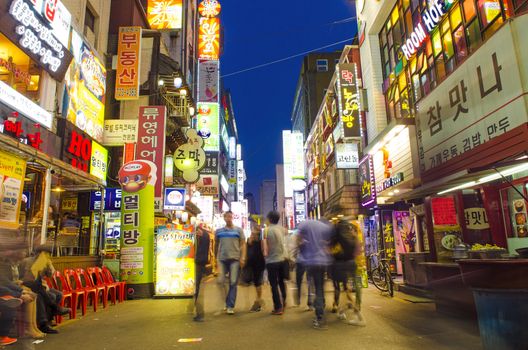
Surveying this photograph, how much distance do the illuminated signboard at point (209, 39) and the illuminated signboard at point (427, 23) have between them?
21471 millimetres

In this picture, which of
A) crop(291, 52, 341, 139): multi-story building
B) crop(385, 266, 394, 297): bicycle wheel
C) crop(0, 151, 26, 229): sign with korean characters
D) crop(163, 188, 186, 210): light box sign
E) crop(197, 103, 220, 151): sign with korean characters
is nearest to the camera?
crop(0, 151, 26, 229): sign with korean characters

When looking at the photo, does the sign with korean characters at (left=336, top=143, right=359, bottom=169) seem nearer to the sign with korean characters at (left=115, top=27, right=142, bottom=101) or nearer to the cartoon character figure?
the sign with korean characters at (left=115, top=27, right=142, bottom=101)

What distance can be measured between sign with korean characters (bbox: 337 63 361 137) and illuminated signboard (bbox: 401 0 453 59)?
15.6 ft

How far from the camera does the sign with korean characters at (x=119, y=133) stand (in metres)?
16.5

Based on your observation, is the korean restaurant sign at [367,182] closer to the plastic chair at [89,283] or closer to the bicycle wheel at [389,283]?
the bicycle wheel at [389,283]

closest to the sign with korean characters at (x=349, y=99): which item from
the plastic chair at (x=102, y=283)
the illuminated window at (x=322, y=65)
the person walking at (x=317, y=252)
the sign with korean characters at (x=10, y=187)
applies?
the person walking at (x=317, y=252)

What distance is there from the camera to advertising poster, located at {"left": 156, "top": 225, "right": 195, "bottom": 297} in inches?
420

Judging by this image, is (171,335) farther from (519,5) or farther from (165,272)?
(519,5)

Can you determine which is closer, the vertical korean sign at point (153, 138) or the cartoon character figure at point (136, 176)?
the cartoon character figure at point (136, 176)

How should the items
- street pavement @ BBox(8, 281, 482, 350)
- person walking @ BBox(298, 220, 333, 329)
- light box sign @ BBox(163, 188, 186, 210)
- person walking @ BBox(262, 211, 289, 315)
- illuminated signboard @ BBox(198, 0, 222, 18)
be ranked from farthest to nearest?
illuminated signboard @ BBox(198, 0, 222, 18) < light box sign @ BBox(163, 188, 186, 210) < person walking @ BBox(262, 211, 289, 315) < person walking @ BBox(298, 220, 333, 329) < street pavement @ BBox(8, 281, 482, 350)

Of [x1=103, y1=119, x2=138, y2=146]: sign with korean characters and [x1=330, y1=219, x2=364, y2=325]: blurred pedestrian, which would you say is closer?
[x1=330, y1=219, x2=364, y2=325]: blurred pedestrian

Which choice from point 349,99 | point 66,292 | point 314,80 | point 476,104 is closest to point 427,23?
point 476,104

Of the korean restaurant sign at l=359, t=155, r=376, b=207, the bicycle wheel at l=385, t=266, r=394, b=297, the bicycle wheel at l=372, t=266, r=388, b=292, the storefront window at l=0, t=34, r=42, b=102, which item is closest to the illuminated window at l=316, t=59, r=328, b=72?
the korean restaurant sign at l=359, t=155, r=376, b=207

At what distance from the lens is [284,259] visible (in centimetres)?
797
